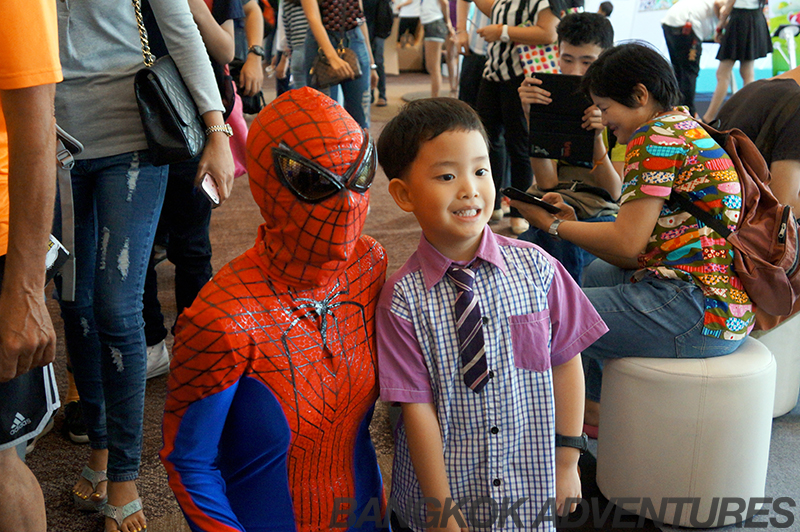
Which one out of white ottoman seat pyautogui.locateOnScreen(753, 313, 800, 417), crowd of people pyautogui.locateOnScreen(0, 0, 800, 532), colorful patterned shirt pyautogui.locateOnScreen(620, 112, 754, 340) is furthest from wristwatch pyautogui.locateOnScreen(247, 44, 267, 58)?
white ottoman seat pyautogui.locateOnScreen(753, 313, 800, 417)

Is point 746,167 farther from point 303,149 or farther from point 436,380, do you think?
point 303,149

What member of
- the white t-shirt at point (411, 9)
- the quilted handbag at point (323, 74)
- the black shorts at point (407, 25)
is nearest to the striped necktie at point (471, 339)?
A: the quilted handbag at point (323, 74)

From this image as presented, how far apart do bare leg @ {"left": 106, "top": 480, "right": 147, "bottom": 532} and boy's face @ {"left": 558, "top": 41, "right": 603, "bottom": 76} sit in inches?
88.1

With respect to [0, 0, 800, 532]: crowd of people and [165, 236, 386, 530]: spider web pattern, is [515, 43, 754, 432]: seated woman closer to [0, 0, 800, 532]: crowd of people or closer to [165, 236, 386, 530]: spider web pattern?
[0, 0, 800, 532]: crowd of people

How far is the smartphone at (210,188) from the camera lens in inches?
71.2

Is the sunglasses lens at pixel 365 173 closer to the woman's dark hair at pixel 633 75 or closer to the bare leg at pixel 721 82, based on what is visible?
the woman's dark hair at pixel 633 75

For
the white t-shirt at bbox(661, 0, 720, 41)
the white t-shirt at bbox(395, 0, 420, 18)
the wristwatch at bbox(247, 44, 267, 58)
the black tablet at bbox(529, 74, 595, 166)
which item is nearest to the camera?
the black tablet at bbox(529, 74, 595, 166)

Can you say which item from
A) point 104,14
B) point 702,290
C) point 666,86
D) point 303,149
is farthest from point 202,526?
point 666,86

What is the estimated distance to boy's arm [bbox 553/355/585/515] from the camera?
1380mm

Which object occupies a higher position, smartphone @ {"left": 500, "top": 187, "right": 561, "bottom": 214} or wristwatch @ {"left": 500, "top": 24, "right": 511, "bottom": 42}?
wristwatch @ {"left": 500, "top": 24, "right": 511, "bottom": 42}

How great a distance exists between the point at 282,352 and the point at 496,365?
1.42 ft

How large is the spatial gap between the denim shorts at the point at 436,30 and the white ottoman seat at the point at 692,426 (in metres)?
6.72

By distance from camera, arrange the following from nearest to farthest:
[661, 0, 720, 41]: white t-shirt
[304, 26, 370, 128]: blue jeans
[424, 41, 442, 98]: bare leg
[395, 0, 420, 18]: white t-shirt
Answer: [304, 26, 370, 128]: blue jeans < [661, 0, 720, 41]: white t-shirt < [424, 41, 442, 98]: bare leg < [395, 0, 420, 18]: white t-shirt

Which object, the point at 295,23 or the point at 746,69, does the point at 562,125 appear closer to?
the point at 295,23
